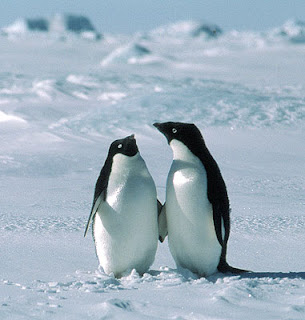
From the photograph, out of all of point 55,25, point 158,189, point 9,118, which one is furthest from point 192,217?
point 55,25

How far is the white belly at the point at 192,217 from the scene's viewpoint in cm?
242

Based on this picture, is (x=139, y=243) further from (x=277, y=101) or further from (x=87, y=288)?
(x=277, y=101)

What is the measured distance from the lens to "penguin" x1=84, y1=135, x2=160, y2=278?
2414 millimetres

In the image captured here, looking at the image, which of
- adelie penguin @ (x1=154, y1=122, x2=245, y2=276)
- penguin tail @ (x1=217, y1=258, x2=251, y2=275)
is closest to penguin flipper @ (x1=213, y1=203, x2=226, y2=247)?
adelie penguin @ (x1=154, y1=122, x2=245, y2=276)

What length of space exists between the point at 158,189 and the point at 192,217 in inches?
85.1

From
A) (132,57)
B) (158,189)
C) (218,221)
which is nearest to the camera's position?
(218,221)

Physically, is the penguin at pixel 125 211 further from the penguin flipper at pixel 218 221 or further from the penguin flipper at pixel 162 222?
the penguin flipper at pixel 218 221

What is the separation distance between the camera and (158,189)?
458 cm

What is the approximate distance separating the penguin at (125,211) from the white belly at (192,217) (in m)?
0.08

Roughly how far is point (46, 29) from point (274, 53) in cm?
2852

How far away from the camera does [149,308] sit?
6.47 feet

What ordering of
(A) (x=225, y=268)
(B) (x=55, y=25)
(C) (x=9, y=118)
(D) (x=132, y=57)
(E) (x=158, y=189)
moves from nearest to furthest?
(A) (x=225, y=268)
(E) (x=158, y=189)
(C) (x=9, y=118)
(D) (x=132, y=57)
(B) (x=55, y=25)

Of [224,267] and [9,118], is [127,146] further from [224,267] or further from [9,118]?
[9,118]

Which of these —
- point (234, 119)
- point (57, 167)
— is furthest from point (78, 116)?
point (57, 167)
